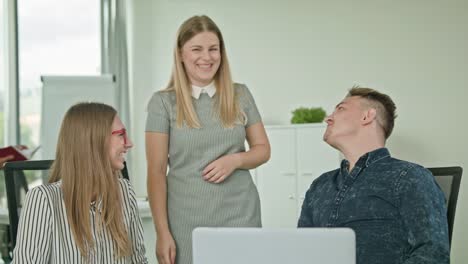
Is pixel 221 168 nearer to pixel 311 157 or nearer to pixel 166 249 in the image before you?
pixel 166 249

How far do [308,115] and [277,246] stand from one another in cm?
442

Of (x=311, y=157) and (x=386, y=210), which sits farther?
(x=311, y=157)

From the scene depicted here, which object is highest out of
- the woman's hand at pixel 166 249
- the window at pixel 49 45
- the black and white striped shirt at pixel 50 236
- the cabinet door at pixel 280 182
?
the window at pixel 49 45

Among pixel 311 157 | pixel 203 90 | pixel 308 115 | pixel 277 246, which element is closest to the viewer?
pixel 277 246

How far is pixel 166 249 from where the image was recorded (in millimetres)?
2338

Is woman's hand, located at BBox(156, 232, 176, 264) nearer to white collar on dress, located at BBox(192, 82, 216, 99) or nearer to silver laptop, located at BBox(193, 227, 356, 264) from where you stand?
white collar on dress, located at BBox(192, 82, 216, 99)

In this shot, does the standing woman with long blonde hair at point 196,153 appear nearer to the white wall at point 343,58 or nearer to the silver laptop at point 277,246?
the silver laptop at point 277,246

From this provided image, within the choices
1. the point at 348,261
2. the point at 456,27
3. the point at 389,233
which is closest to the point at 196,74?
the point at 389,233

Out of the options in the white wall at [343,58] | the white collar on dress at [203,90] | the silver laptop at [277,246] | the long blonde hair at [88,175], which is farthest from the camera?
the white wall at [343,58]

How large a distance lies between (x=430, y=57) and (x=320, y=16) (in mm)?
990

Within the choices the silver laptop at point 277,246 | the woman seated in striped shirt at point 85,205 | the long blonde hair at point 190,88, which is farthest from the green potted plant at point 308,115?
the silver laptop at point 277,246

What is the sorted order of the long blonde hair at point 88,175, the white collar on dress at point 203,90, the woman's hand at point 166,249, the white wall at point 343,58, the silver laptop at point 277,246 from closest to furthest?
the silver laptop at point 277,246, the long blonde hair at point 88,175, the woman's hand at point 166,249, the white collar on dress at point 203,90, the white wall at point 343,58

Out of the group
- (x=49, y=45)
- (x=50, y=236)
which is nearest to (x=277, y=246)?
(x=50, y=236)

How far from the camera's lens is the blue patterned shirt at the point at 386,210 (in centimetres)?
186
